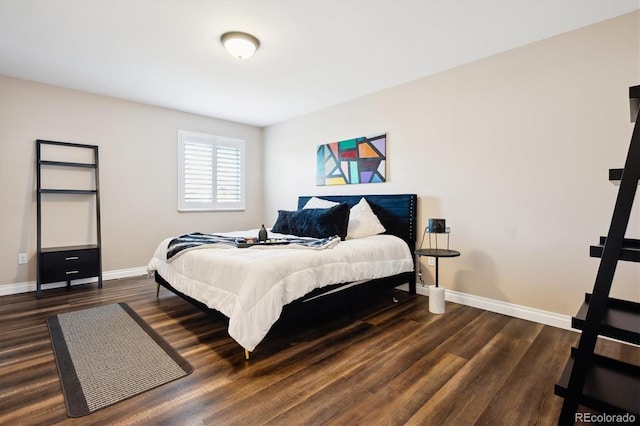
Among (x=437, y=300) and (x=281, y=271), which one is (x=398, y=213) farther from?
(x=281, y=271)

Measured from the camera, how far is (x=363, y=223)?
3.76 meters

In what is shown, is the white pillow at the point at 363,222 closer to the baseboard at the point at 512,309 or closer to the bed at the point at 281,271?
the bed at the point at 281,271

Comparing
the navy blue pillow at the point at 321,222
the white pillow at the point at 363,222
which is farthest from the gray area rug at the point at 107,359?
the white pillow at the point at 363,222

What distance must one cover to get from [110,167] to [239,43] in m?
2.88

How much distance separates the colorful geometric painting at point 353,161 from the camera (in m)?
4.10

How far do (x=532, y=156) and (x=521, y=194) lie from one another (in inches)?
14.0

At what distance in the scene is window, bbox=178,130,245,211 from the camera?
198 inches

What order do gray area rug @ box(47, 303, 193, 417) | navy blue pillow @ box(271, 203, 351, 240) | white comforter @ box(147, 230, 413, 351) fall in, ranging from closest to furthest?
gray area rug @ box(47, 303, 193, 417) → white comforter @ box(147, 230, 413, 351) → navy blue pillow @ box(271, 203, 351, 240)

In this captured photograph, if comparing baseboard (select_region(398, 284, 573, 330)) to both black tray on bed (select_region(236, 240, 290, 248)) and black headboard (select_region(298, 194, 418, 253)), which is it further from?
black tray on bed (select_region(236, 240, 290, 248))

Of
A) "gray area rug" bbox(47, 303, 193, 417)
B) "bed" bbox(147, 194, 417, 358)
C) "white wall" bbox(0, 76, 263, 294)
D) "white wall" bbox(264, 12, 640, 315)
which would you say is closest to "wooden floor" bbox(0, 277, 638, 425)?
"gray area rug" bbox(47, 303, 193, 417)

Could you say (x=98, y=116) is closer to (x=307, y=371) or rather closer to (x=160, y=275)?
(x=160, y=275)

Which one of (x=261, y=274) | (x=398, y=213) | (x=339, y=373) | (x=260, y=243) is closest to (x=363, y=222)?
(x=398, y=213)

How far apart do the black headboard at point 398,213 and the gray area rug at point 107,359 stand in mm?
2644

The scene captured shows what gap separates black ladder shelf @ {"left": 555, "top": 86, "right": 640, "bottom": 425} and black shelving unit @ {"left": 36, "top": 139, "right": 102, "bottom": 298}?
4.66 meters
